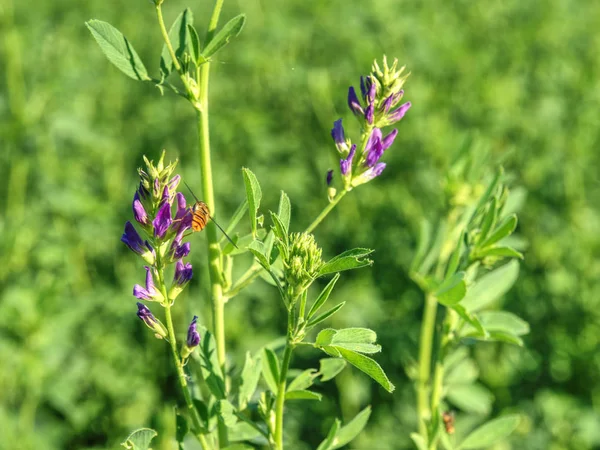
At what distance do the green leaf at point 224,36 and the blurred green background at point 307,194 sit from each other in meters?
1.39

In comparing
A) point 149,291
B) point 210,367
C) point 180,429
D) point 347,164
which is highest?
point 347,164

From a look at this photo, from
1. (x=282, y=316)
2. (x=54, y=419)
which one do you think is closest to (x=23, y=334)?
(x=54, y=419)

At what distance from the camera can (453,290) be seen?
1.63m

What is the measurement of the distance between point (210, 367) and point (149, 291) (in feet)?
0.87

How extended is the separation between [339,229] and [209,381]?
2655 mm

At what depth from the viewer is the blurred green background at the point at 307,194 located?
3.46m

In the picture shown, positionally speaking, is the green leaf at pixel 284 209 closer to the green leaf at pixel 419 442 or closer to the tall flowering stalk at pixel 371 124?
the tall flowering stalk at pixel 371 124

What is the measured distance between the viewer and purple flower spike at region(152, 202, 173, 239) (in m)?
1.31

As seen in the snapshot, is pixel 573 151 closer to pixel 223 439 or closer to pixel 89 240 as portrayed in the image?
pixel 89 240

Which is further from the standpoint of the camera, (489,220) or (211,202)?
(489,220)

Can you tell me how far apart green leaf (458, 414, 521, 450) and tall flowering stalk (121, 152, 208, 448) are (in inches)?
34.9

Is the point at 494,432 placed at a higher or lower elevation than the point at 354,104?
lower

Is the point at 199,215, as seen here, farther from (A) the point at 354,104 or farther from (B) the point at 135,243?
(A) the point at 354,104

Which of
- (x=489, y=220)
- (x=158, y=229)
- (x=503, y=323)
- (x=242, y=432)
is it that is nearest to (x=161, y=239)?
(x=158, y=229)
